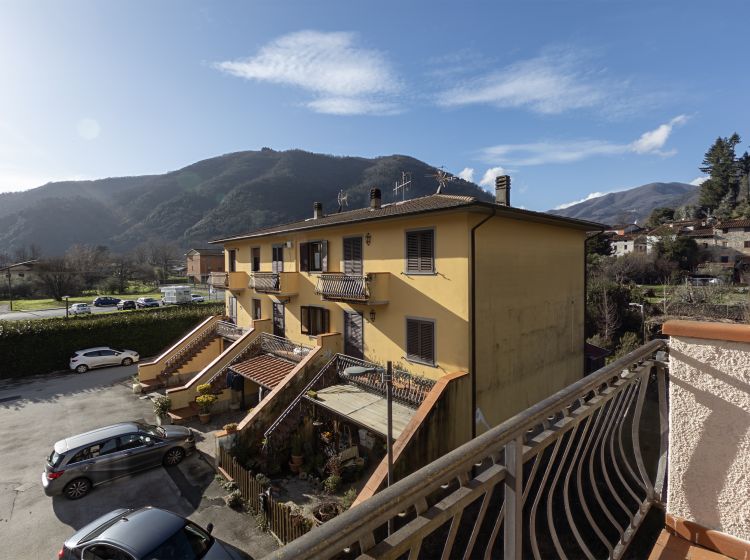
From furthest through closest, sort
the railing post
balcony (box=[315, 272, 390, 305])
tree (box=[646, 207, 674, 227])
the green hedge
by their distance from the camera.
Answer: tree (box=[646, 207, 674, 227]), the green hedge, balcony (box=[315, 272, 390, 305]), the railing post

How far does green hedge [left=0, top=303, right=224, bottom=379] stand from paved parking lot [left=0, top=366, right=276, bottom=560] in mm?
6075

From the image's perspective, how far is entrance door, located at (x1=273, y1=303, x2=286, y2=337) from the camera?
2075cm

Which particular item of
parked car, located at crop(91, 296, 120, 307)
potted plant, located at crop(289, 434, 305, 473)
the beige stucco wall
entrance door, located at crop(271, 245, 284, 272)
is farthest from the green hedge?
the beige stucco wall

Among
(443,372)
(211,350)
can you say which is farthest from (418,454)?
(211,350)

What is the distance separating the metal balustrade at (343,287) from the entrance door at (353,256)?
2.68 ft

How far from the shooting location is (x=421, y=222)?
44.5 feet

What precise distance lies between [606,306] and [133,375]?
34.0 metres

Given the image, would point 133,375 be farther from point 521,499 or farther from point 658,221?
point 658,221

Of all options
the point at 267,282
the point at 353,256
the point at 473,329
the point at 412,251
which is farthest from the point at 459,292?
the point at 267,282

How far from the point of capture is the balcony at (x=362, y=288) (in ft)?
47.1

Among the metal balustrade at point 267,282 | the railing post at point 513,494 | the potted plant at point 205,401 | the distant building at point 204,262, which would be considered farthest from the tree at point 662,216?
the railing post at point 513,494

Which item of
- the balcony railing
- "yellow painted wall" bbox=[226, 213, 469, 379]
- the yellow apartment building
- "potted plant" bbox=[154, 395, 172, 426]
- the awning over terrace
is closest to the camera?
the balcony railing

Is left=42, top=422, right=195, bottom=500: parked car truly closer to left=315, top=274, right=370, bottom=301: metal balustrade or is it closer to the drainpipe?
left=315, top=274, right=370, bottom=301: metal balustrade

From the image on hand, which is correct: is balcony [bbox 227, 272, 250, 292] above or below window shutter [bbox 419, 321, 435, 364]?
above
